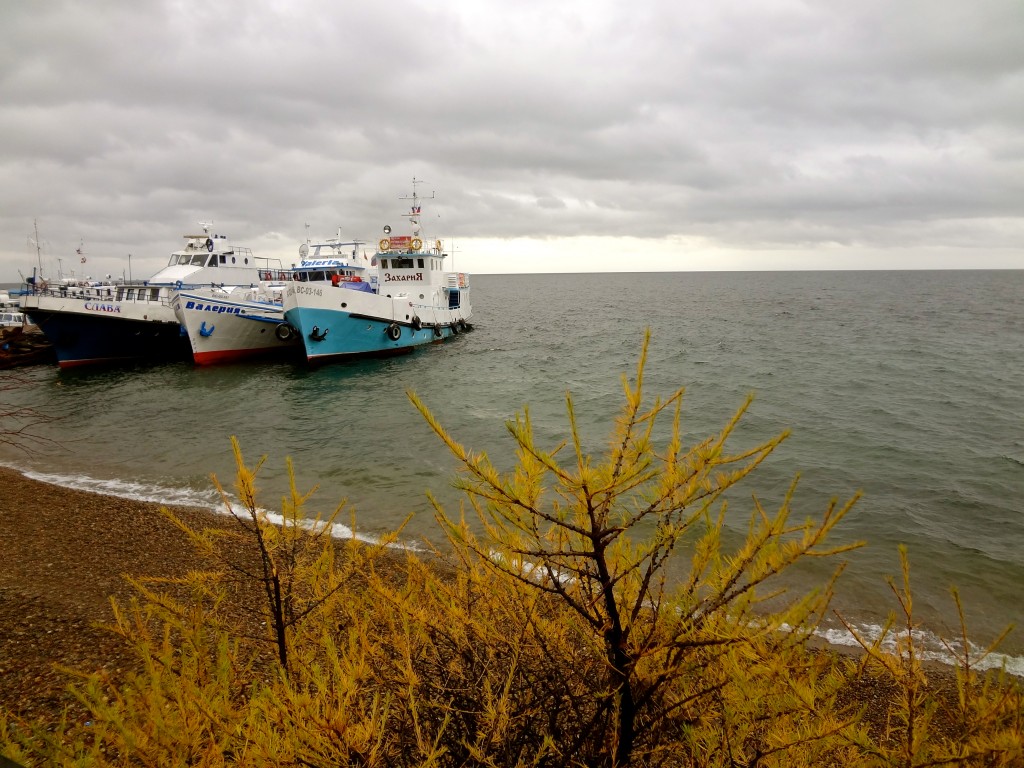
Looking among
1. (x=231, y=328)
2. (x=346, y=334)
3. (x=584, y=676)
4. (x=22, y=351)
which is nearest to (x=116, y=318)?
(x=231, y=328)

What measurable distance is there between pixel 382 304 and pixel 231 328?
7290 mm

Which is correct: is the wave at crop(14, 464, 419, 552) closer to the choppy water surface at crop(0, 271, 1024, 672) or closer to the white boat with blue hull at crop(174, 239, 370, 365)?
the choppy water surface at crop(0, 271, 1024, 672)

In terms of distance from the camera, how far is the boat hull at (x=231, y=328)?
83.0ft

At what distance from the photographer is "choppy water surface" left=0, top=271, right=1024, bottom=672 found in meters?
9.30

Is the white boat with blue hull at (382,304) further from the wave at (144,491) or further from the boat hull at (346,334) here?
the wave at (144,491)

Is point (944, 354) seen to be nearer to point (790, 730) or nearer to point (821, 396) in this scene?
point (821, 396)

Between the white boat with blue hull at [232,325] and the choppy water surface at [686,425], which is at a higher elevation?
the white boat with blue hull at [232,325]

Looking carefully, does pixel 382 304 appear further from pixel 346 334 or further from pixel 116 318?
pixel 116 318

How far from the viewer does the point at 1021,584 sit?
26.1 feet

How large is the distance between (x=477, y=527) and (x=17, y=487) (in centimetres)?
944

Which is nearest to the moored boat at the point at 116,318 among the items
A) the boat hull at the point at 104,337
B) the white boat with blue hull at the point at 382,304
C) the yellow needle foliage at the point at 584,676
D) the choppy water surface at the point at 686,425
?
the boat hull at the point at 104,337

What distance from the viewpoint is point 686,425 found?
16562 mm

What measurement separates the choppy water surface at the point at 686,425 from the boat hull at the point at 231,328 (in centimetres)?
159

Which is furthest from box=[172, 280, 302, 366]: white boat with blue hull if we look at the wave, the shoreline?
the shoreline
